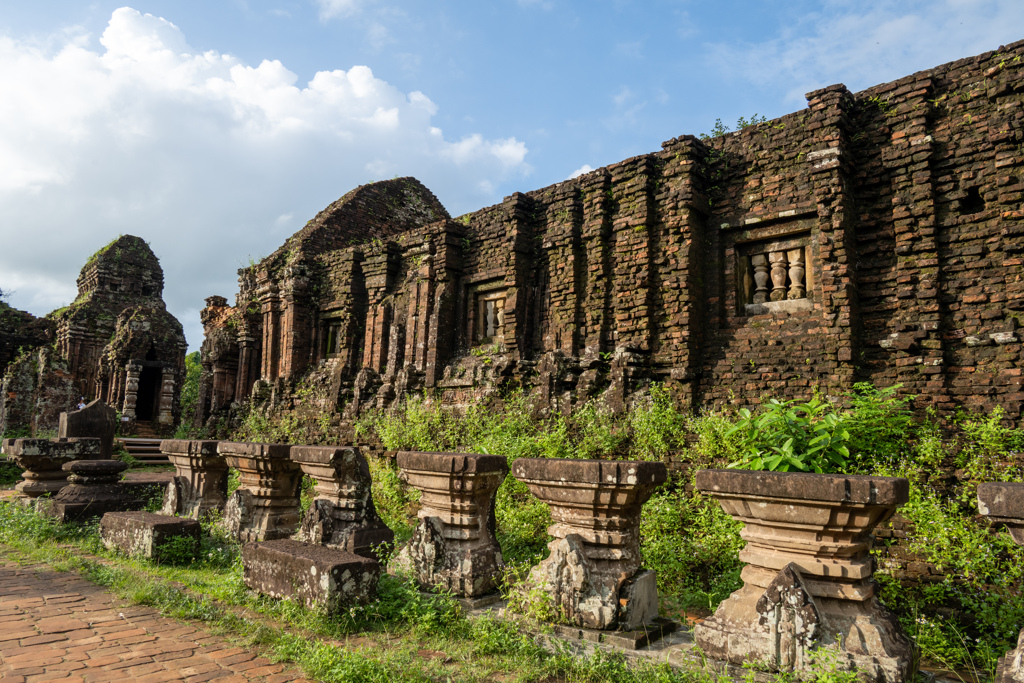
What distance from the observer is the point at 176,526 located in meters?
5.96

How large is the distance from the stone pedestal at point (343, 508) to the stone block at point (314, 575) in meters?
0.72

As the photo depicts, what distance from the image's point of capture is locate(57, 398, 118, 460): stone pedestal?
11.5 m

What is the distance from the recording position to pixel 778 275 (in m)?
8.75

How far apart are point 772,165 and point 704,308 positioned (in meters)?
2.28

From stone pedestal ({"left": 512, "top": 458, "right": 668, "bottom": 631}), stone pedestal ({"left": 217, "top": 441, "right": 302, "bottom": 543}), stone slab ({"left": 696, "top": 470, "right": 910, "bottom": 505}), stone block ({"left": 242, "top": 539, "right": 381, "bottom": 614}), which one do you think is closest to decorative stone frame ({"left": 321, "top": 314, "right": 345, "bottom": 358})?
stone pedestal ({"left": 217, "top": 441, "right": 302, "bottom": 543})

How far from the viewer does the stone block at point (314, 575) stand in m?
3.91

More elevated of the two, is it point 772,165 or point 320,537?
point 772,165

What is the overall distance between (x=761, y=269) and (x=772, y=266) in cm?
17

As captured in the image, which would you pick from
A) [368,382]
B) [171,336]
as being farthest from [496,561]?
[171,336]

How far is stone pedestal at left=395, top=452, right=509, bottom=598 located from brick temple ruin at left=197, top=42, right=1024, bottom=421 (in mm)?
4909

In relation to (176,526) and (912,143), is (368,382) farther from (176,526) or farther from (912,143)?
(912,143)

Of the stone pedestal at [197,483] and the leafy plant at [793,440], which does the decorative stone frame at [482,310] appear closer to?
the stone pedestal at [197,483]

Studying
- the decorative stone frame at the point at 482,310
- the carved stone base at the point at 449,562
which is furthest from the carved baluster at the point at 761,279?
the carved stone base at the point at 449,562

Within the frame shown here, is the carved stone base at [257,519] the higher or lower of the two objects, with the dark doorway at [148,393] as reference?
lower
